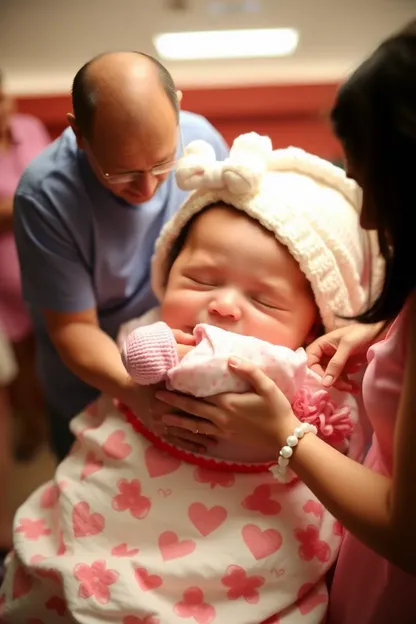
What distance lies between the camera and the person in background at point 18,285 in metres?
1.15

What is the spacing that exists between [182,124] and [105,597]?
57 cm

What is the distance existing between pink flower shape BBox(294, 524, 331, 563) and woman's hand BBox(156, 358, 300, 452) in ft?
0.43

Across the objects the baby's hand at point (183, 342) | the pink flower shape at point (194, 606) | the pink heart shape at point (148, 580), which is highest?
the baby's hand at point (183, 342)

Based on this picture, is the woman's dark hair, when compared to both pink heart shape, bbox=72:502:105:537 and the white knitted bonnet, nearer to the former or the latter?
the white knitted bonnet

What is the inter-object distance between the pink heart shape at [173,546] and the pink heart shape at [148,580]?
0.08 ft

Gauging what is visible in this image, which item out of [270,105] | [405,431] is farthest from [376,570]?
[270,105]

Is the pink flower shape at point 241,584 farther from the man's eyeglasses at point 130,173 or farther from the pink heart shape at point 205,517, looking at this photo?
the man's eyeglasses at point 130,173

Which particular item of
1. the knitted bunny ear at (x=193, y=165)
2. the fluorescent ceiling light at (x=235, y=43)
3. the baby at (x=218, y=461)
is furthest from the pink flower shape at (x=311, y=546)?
the fluorescent ceiling light at (x=235, y=43)

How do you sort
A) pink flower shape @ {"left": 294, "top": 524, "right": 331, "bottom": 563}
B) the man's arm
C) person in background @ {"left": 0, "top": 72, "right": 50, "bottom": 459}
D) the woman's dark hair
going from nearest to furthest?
the woman's dark hair < pink flower shape @ {"left": 294, "top": 524, "right": 331, "bottom": 563} < the man's arm < person in background @ {"left": 0, "top": 72, "right": 50, "bottom": 459}

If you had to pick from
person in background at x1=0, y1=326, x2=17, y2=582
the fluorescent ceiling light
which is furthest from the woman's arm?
person in background at x1=0, y1=326, x2=17, y2=582

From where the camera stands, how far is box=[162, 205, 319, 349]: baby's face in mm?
745

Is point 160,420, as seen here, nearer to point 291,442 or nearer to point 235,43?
point 291,442

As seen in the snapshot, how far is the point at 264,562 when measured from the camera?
0.69m

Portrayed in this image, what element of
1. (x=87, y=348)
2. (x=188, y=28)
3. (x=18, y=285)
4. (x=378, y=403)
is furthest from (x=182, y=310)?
(x=18, y=285)
